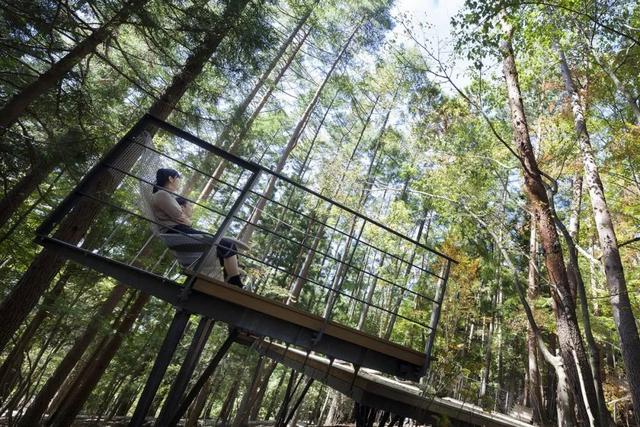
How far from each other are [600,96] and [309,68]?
845cm

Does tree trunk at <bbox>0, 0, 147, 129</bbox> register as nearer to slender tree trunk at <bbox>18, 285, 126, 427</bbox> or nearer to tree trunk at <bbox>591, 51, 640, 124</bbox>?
slender tree trunk at <bbox>18, 285, 126, 427</bbox>

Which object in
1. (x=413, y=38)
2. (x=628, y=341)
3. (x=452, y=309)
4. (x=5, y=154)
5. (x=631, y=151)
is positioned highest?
(x=413, y=38)

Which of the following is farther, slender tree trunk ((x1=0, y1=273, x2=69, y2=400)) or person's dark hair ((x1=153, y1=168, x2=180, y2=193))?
slender tree trunk ((x1=0, y1=273, x2=69, y2=400))

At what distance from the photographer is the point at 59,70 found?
3771 millimetres

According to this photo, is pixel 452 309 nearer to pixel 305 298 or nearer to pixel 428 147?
pixel 428 147

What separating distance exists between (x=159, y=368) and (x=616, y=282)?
4764 mm

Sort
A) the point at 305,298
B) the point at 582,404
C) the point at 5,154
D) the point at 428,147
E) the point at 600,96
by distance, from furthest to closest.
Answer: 1. the point at 305,298
2. the point at 428,147
3. the point at 600,96
4. the point at 5,154
5. the point at 582,404

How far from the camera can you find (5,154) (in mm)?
3967

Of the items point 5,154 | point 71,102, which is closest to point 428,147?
point 71,102

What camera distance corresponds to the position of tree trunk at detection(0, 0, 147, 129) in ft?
11.5

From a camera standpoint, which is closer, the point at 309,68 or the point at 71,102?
the point at 71,102

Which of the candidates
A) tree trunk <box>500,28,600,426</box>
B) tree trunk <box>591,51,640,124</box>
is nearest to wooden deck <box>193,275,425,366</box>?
tree trunk <box>500,28,600,426</box>

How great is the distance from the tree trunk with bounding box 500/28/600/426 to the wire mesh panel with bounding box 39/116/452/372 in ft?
4.61

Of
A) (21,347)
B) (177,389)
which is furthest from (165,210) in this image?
(21,347)
